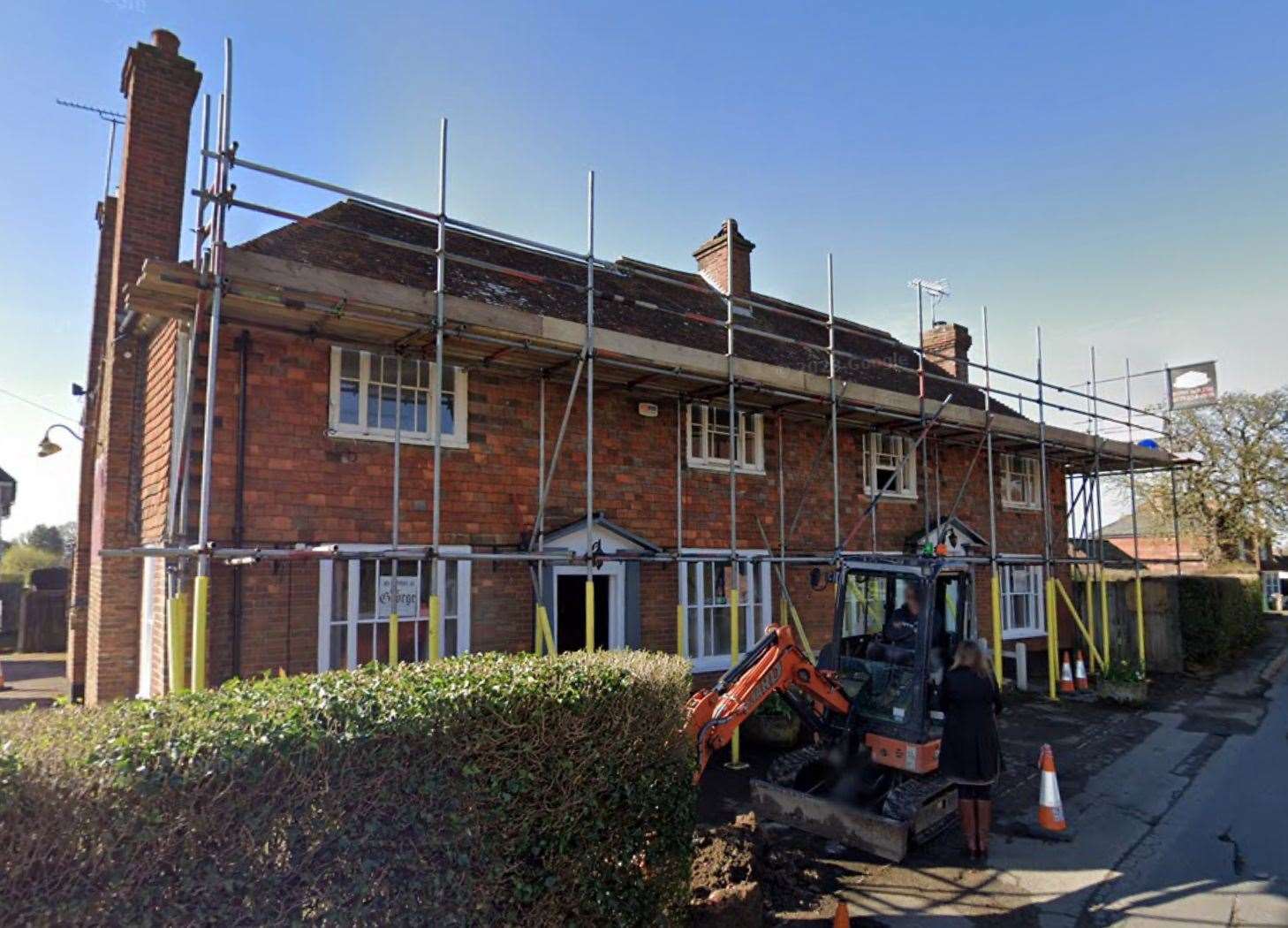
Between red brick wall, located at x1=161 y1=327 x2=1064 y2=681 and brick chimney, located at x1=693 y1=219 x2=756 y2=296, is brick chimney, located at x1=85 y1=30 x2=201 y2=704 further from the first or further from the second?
brick chimney, located at x1=693 y1=219 x2=756 y2=296

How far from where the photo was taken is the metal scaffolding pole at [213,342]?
5.71 m

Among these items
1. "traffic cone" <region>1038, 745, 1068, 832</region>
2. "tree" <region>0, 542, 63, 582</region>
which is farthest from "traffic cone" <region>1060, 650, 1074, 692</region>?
"tree" <region>0, 542, 63, 582</region>

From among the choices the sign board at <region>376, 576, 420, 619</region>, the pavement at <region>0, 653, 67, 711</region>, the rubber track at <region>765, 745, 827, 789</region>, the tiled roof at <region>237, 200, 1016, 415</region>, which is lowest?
the pavement at <region>0, 653, 67, 711</region>

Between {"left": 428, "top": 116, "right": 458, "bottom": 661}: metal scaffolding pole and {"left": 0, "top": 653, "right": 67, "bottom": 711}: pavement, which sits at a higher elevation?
{"left": 428, "top": 116, "right": 458, "bottom": 661}: metal scaffolding pole

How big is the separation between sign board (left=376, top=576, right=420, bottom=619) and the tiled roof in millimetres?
3259

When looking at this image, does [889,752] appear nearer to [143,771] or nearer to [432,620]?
[432,620]

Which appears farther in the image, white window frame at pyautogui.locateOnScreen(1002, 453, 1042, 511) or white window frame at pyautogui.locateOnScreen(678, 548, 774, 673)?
white window frame at pyautogui.locateOnScreen(1002, 453, 1042, 511)

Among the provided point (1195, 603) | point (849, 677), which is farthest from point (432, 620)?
point (1195, 603)

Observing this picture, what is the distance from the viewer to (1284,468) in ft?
100

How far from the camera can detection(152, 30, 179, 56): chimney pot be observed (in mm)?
9750

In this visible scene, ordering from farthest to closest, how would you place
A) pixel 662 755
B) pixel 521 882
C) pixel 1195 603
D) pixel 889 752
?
pixel 1195 603, pixel 889 752, pixel 662 755, pixel 521 882

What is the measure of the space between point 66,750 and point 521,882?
6.64 ft

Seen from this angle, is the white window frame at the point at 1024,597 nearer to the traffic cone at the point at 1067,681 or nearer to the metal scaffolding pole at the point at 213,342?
the traffic cone at the point at 1067,681

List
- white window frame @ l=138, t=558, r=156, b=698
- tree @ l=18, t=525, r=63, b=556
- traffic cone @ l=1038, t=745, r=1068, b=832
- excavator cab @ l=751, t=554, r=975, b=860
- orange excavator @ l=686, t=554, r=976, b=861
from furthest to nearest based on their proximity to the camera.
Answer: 1. tree @ l=18, t=525, r=63, b=556
2. white window frame @ l=138, t=558, r=156, b=698
3. traffic cone @ l=1038, t=745, r=1068, b=832
4. excavator cab @ l=751, t=554, r=975, b=860
5. orange excavator @ l=686, t=554, r=976, b=861
